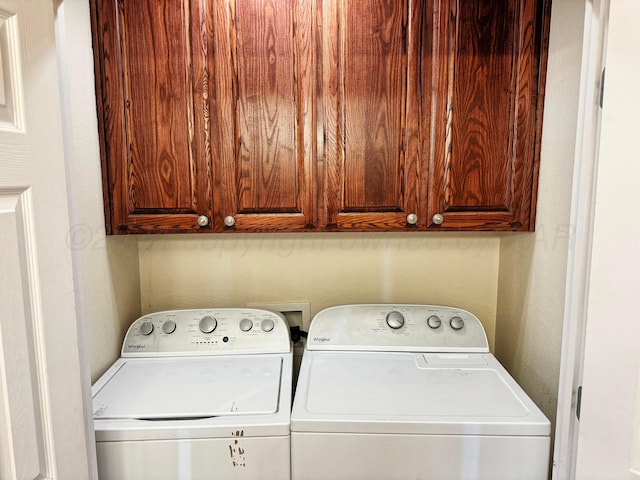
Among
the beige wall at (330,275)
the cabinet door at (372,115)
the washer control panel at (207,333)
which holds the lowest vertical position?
the washer control panel at (207,333)

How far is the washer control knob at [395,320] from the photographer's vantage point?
1587 millimetres

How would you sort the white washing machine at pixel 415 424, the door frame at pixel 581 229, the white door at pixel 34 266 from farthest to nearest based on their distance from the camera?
1. the white washing machine at pixel 415 424
2. the door frame at pixel 581 229
3. the white door at pixel 34 266

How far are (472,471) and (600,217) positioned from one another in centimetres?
75

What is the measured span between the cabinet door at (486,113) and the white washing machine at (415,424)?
53 cm

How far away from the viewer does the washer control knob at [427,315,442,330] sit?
1583mm

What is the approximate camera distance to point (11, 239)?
2.31ft

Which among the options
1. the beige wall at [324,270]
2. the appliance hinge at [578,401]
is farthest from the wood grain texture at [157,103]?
the appliance hinge at [578,401]

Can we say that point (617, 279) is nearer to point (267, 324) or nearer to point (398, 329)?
point (398, 329)

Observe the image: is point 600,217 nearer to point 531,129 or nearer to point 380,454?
point 531,129

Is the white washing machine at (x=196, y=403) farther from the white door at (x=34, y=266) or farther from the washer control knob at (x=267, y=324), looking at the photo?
the white door at (x=34, y=266)

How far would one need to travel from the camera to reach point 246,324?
1587 mm

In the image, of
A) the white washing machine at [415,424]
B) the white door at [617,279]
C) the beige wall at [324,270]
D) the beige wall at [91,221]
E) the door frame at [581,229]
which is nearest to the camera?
the white door at [617,279]

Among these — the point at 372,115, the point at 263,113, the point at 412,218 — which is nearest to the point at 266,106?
the point at 263,113

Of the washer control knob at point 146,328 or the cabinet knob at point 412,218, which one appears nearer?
the cabinet knob at point 412,218
